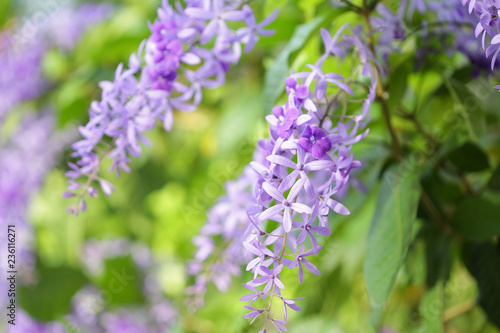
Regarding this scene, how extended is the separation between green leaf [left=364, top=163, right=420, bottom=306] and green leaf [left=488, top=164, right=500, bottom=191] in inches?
6.2

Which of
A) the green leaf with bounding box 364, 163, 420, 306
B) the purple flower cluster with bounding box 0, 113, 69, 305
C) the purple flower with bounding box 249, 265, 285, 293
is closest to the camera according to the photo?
the purple flower with bounding box 249, 265, 285, 293

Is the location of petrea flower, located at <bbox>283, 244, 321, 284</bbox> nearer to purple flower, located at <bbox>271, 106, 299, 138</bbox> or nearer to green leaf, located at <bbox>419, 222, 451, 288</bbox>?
purple flower, located at <bbox>271, 106, 299, 138</bbox>

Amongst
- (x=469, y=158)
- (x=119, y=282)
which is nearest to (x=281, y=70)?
(x=469, y=158)

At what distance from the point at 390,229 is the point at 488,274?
0.98 ft

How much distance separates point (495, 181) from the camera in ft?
3.14

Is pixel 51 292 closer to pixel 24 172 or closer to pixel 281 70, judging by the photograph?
pixel 24 172

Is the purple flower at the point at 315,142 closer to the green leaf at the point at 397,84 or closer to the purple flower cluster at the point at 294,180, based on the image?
the purple flower cluster at the point at 294,180

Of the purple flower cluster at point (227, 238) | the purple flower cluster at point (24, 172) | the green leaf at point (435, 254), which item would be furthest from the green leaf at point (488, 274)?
the purple flower cluster at point (24, 172)

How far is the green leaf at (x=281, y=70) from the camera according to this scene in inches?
32.8

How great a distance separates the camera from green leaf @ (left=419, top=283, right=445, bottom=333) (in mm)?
964

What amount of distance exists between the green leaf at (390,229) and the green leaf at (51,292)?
3.83 feet

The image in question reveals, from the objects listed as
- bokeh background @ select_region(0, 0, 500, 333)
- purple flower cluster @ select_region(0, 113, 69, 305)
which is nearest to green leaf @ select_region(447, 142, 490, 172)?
bokeh background @ select_region(0, 0, 500, 333)

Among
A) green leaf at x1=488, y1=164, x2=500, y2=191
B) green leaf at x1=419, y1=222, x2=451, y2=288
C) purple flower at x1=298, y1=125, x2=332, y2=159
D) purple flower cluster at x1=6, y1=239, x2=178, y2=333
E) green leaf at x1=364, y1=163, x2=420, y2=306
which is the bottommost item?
purple flower cluster at x1=6, y1=239, x2=178, y2=333

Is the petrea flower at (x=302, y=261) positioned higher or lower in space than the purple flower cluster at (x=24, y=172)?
higher
